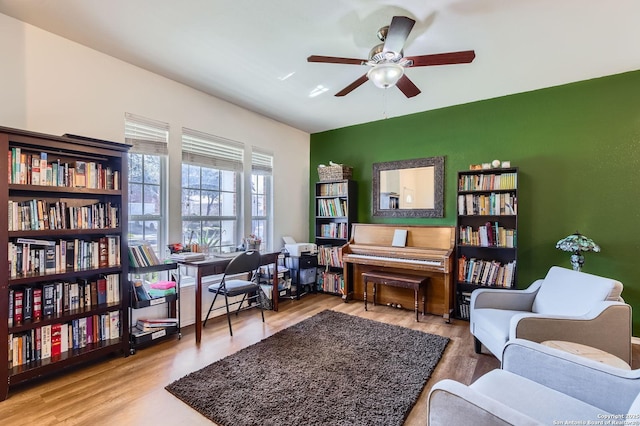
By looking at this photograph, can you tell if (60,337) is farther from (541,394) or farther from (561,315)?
(561,315)

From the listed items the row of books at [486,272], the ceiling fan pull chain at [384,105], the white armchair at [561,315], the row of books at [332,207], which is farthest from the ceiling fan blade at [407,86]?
the row of books at [332,207]

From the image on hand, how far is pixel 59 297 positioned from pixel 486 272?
4.07 m

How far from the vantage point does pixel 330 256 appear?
4590 mm

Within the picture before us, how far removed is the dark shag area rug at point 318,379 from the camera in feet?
5.86

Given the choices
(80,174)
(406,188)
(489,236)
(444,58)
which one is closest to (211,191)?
(80,174)

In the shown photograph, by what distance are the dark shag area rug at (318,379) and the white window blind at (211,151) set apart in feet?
7.02

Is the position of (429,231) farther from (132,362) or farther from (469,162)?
(132,362)

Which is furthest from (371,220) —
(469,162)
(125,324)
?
(125,324)

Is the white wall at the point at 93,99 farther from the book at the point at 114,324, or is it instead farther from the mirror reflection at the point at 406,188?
the mirror reflection at the point at 406,188

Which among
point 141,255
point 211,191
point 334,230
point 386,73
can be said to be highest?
point 386,73

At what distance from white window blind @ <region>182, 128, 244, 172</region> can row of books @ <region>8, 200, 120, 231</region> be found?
41.6 inches

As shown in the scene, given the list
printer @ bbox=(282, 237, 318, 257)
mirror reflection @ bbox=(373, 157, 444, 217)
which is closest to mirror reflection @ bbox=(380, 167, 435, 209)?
mirror reflection @ bbox=(373, 157, 444, 217)

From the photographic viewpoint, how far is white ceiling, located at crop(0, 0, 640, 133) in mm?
2018

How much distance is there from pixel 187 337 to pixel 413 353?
219 cm
